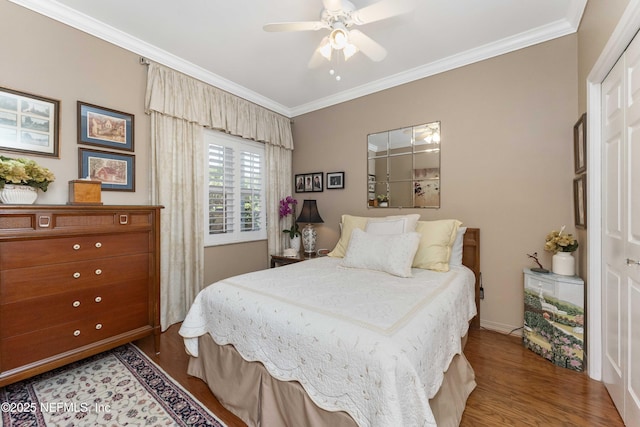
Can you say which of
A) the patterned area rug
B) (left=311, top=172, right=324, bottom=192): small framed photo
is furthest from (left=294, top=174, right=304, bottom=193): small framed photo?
the patterned area rug

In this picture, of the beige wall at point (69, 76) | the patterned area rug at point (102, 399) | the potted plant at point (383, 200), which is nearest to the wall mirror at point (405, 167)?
the potted plant at point (383, 200)

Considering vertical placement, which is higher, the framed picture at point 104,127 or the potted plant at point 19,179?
the framed picture at point 104,127

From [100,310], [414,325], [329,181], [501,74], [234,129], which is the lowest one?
[100,310]

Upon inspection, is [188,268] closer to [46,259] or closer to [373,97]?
[46,259]

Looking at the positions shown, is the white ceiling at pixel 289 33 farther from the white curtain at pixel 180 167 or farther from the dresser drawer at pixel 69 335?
the dresser drawer at pixel 69 335

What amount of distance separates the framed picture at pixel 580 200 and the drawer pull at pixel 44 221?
361 cm

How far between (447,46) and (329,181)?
1978mm

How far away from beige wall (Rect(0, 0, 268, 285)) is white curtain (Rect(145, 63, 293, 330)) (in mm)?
116

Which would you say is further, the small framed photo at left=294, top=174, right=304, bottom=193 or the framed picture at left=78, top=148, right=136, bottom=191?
the small framed photo at left=294, top=174, right=304, bottom=193

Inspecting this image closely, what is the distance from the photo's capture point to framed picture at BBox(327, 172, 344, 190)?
3.69m

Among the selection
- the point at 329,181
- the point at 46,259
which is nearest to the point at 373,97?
the point at 329,181

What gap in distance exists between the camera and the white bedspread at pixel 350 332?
1.05m

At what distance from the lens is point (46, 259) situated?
174 centimetres

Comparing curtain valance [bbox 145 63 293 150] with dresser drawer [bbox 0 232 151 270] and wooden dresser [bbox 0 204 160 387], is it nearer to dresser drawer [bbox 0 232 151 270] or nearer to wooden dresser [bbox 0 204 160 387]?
wooden dresser [bbox 0 204 160 387]
